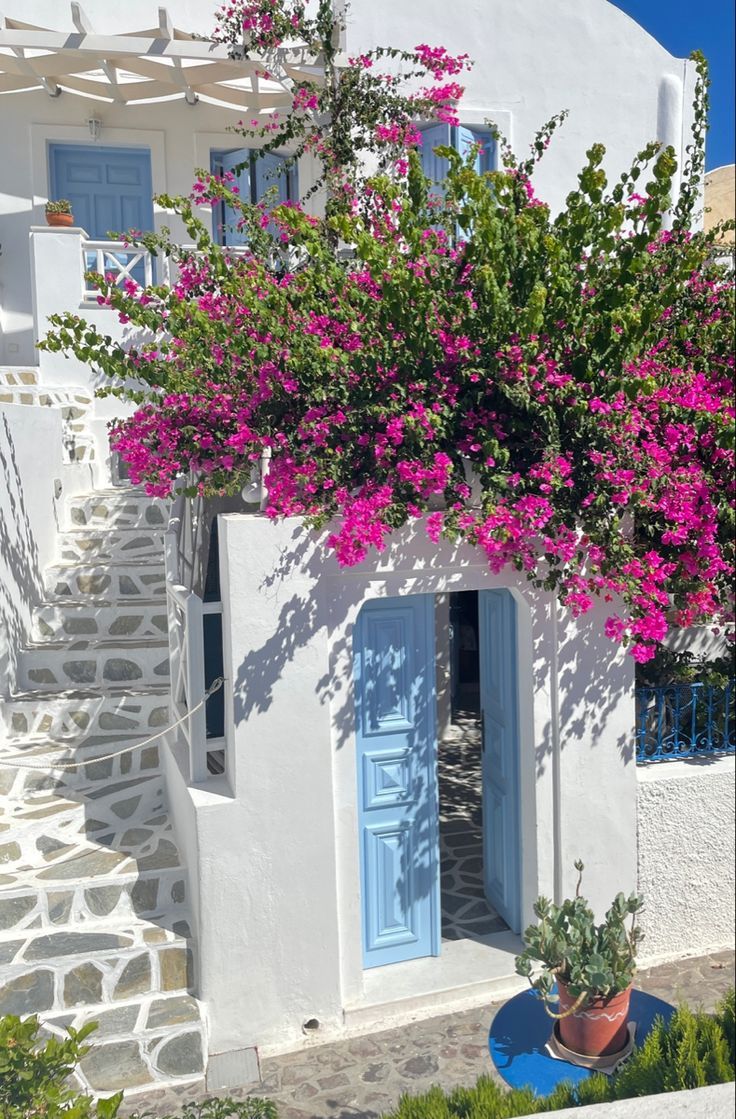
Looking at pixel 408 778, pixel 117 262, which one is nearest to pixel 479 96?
pixel 117 262

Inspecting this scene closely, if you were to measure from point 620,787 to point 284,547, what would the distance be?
9.51 feet

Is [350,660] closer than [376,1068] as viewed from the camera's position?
No

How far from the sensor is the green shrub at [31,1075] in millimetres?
3459

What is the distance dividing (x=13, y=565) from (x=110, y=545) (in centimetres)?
156

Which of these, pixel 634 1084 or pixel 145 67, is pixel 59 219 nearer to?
pixel 145 67

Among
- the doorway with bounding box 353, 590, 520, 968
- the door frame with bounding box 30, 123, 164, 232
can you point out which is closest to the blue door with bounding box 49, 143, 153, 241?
the door frame with bounding box 30, 123, 164, 232

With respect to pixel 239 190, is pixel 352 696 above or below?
below

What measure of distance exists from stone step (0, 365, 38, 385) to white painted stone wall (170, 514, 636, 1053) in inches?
281

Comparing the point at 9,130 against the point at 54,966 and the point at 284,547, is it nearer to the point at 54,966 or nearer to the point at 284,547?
the point at 284,547

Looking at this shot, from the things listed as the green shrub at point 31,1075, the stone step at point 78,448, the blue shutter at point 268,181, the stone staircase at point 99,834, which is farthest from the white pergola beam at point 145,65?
the green shrub at point 31,1075

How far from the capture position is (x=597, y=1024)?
5078 mm

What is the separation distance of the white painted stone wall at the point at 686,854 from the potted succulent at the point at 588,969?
113 cm

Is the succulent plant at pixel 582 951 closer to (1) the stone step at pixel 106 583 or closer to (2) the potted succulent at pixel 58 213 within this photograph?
(1) the stone step at pixel 106 583

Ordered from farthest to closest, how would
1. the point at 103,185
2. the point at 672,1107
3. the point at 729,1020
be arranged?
the point at 103,185 < the point at 729,1020 < the point at 672,1107
